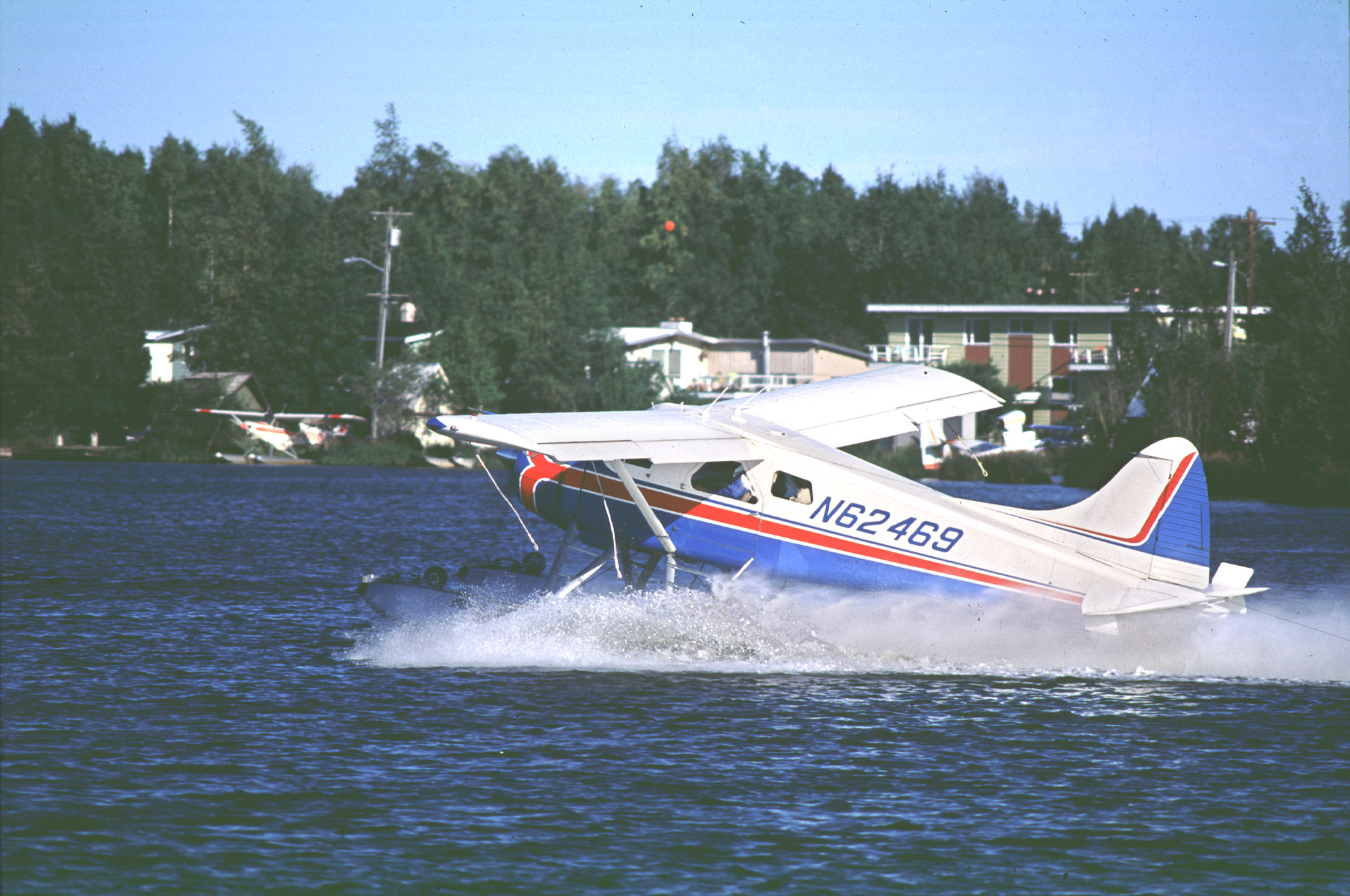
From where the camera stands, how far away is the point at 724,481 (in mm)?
12508

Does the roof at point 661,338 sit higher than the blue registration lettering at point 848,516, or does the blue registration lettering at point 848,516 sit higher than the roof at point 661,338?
the roof at point 661,338

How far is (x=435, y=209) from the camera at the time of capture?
95.4m

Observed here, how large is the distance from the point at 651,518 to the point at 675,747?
2.97m

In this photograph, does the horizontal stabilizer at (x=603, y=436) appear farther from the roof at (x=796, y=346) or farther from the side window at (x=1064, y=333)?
the side window at (x=1064, y=333)

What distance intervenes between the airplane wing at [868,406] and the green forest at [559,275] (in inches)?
1160

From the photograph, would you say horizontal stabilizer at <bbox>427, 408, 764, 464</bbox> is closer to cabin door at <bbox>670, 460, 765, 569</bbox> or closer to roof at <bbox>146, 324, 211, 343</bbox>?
cabin door at <bbox>670, 460, 765, 569</bbox>

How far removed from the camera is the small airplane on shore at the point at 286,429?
57.4 metres

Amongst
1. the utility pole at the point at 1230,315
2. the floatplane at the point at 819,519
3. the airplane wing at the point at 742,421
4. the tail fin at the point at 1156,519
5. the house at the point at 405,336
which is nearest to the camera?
the airplane wing at the point at 742,421

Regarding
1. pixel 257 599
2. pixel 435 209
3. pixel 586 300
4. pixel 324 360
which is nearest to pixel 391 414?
pixel 324 360

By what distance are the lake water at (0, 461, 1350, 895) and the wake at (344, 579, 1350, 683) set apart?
0.03 m

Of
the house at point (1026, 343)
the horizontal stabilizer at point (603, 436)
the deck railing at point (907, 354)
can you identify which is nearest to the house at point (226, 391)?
the deck railing at point (907, 354)

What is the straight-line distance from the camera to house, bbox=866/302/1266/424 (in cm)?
6856

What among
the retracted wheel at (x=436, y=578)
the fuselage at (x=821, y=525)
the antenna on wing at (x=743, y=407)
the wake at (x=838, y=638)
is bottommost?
the wake at (x=838, y=638)

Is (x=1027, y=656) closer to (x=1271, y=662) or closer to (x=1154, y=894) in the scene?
(x=1271, y=662)
